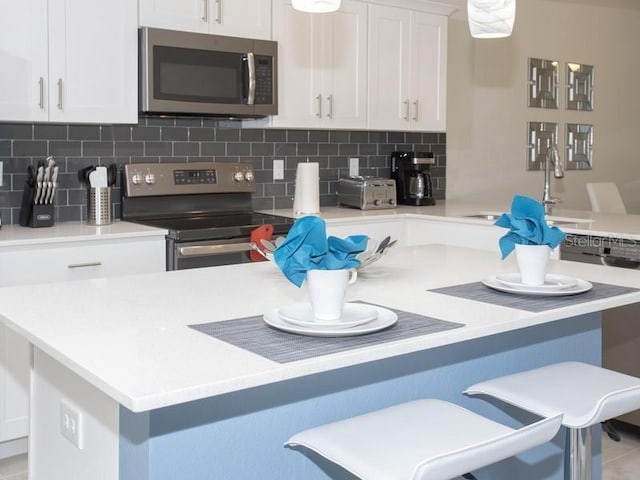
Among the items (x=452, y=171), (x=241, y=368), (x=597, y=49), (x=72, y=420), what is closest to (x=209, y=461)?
(x=241, y=368)

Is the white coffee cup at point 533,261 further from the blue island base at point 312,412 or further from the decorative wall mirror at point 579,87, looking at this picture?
the decorative wall mirror at point 579,87

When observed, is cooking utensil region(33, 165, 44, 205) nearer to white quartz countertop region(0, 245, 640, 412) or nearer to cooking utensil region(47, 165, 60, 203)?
cooking utensil region(47, 165, 60, 203)

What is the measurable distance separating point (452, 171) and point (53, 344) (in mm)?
4372

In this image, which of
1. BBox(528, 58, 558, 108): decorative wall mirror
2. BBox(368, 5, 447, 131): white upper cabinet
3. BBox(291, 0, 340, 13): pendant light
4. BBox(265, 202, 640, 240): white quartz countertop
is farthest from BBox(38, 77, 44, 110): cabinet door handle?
BBox(528, 58, 558, 108): decorative wall mirror

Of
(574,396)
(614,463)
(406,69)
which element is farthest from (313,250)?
(406,69)

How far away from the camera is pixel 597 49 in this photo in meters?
6.79

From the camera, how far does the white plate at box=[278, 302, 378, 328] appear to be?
1.73 metres

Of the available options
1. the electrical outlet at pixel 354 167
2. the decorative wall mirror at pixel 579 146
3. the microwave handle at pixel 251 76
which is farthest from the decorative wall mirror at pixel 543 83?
the microwave handle at pixel 251 76

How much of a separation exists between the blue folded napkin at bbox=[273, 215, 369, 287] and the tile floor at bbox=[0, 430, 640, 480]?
2.01 m

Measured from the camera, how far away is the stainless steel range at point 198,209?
12.2ft

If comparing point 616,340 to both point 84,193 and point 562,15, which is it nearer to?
point 84,193

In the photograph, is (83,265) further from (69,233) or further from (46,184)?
(46,184)

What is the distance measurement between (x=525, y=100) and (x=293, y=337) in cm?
489

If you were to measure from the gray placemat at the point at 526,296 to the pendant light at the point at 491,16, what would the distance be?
2.68 feet
